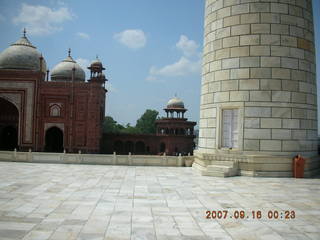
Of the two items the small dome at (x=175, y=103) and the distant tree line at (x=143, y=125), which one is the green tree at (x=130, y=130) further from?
the small dome at (x=175, y=103)

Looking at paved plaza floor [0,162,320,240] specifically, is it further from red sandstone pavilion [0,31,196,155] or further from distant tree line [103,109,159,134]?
distant tree line [103,109,159,134]

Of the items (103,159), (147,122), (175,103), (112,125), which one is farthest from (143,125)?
(103,159)

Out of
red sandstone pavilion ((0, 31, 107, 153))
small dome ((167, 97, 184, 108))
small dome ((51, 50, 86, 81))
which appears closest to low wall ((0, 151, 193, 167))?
red sandstone pavilion ((0, 31, 107, 153))

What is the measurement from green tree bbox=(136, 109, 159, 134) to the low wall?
144ft

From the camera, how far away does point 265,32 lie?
9922 mm

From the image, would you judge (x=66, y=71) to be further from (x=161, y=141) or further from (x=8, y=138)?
(x=161, y=141)

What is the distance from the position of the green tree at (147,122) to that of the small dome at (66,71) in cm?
2451

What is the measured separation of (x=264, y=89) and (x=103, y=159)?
8.05 m

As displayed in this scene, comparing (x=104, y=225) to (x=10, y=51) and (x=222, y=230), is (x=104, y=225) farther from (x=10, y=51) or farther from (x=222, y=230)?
(x=10, y=51)

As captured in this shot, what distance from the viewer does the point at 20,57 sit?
3055 centimetres

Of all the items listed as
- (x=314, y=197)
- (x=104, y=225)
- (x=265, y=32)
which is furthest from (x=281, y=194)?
(x=265, y=32)

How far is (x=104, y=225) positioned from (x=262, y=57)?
8020 mm

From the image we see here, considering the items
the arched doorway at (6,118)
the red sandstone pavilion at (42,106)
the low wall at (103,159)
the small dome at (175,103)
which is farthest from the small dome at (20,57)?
the low wall at (103,159)

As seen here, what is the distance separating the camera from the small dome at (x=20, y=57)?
3027 cm
